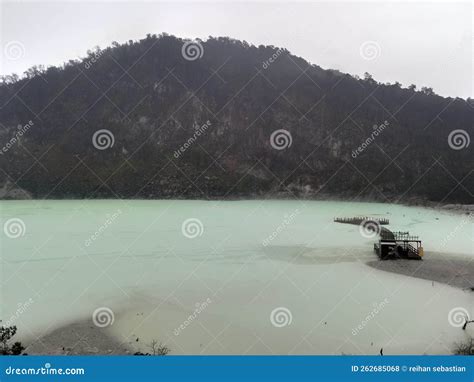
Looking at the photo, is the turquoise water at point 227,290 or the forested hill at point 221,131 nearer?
Answer: the turquoise water at point 227,290

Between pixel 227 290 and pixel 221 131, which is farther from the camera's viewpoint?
pixel 221 131

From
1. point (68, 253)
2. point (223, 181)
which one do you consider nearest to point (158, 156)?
point (223, 181)

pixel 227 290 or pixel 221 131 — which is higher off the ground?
pixel 221 131

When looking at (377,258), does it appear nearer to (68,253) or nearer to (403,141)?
(68,253)

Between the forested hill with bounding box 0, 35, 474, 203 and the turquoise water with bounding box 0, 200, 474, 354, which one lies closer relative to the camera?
the turquoise water with bounding box 0, 200, 474, 354
